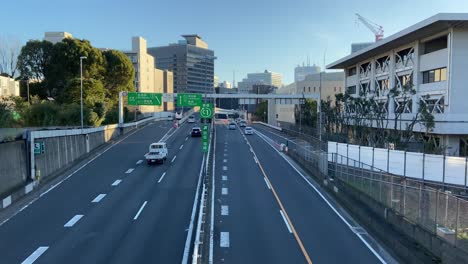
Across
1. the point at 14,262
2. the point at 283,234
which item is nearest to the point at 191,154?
the point at 283,234

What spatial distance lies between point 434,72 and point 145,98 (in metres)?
37.9

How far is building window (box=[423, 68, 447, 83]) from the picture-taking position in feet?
150

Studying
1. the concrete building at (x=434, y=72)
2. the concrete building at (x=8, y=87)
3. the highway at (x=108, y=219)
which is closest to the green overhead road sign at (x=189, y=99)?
the highway at (x=108, y=219)

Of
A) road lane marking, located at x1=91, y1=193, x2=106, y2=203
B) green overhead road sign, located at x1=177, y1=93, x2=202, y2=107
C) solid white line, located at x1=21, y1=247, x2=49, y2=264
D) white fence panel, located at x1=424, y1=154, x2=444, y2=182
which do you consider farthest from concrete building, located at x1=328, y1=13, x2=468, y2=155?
solid white line, located at x1=21, y1=247, x2=49, y2=264

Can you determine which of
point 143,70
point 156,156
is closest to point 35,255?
point 156,156

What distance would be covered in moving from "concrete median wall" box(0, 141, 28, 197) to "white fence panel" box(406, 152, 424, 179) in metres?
27.1

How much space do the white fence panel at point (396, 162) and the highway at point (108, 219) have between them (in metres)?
15.2

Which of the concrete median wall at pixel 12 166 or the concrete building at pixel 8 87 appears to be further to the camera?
the concrete building at pixel 8 87

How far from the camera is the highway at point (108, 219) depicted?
15.7m

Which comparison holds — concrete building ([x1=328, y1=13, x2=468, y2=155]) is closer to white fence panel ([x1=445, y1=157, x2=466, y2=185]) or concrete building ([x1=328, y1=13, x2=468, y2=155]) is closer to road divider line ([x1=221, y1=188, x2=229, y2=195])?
white fence panel ([x1=445, y1=157, x2=466, y2=185])

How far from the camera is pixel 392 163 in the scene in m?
30.9

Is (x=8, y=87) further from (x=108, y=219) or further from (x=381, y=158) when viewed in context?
(x=381, y=158)

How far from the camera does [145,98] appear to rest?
2271 inches

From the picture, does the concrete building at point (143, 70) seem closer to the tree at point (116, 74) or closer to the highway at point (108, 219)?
the tree at point (116, 74)
